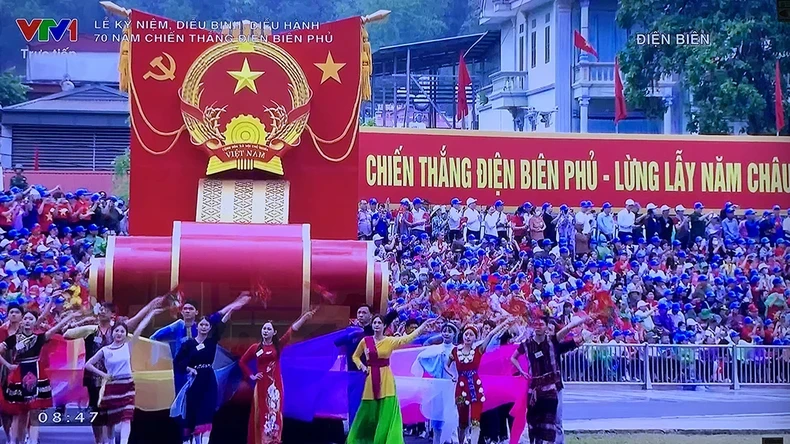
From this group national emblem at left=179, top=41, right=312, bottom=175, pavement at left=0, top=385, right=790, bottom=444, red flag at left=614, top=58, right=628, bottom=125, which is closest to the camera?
national emblem at left=179, top=41, right=312, bottom=175

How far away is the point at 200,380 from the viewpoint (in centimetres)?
784

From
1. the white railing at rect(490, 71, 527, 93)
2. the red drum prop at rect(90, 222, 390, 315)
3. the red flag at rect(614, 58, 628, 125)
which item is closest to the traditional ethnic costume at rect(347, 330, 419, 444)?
the red drum prop at rect(90, 222, 390, 315)

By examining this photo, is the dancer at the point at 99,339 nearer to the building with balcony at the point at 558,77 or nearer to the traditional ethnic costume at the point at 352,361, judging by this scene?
the traditional ethnic costume at the point at 352,361

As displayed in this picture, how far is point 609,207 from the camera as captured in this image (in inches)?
350

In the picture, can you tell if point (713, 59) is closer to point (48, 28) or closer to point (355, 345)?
point (355, 345)

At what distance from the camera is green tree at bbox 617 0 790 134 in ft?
28.9

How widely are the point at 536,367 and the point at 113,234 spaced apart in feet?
8.98

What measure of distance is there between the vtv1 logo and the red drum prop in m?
1.40

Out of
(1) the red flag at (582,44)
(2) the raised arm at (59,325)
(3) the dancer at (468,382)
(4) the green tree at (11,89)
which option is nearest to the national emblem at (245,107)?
(4) the green tree at (11,89)

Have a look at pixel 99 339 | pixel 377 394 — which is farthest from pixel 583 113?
pixel 99 339

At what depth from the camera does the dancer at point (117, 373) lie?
7836 mm

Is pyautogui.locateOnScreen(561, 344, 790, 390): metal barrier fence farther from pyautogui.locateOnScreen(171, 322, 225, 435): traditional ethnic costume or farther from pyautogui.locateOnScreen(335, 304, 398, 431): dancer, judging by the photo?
pyautogui.locateOnScreen(171, 322, 225, 435): traditional ethnic costume

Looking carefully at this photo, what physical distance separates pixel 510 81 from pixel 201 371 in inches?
108

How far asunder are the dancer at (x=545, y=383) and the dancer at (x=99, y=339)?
91.1 inches
